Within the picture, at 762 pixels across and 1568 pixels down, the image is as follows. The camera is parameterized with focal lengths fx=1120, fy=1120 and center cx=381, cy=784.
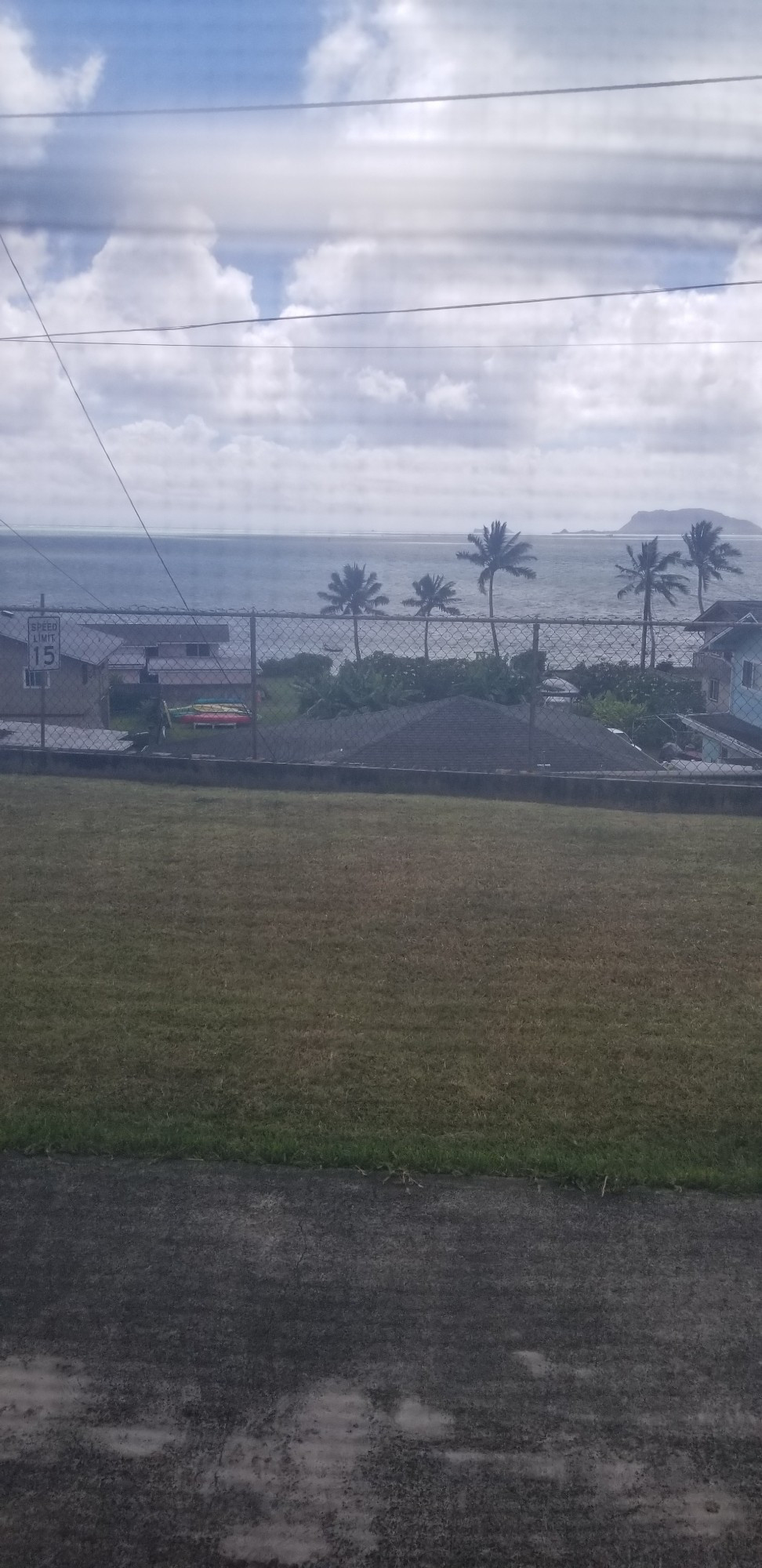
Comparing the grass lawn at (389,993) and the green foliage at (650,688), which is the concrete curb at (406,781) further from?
the green foliage at (650,688)

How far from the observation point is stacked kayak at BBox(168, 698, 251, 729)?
8578mm

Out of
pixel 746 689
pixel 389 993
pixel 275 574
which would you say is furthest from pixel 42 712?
pixel 275 574

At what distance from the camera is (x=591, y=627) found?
6926 mm

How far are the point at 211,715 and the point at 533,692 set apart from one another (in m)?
3.79

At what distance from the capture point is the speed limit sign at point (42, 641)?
732cm

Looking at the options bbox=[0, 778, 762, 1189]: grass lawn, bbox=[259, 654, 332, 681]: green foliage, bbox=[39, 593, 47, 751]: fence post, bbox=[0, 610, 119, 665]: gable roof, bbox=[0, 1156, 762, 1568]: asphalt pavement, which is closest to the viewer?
bbox=[0, 1156, 762, 1568]: asphalt pavement

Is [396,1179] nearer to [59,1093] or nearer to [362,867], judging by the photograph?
[59,1093]

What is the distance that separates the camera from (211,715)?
966 cm

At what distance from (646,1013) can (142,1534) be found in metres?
2.20


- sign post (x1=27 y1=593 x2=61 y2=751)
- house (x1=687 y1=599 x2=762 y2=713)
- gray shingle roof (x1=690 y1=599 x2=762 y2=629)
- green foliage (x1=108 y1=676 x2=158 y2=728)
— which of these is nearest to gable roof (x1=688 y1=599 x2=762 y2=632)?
gray shingle roof (x1=690 y1=599 x2=762 y2=629)

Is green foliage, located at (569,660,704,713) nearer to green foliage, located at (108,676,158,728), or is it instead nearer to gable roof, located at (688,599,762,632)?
gable roof, located at (688,599,762,632)

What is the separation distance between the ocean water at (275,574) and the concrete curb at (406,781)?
13566 millimetres

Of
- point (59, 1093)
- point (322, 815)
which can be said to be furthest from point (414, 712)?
point (59, 1093)

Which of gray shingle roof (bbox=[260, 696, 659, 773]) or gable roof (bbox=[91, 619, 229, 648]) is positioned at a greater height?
gable roof (bbox=[91, 619, 229, 648])
